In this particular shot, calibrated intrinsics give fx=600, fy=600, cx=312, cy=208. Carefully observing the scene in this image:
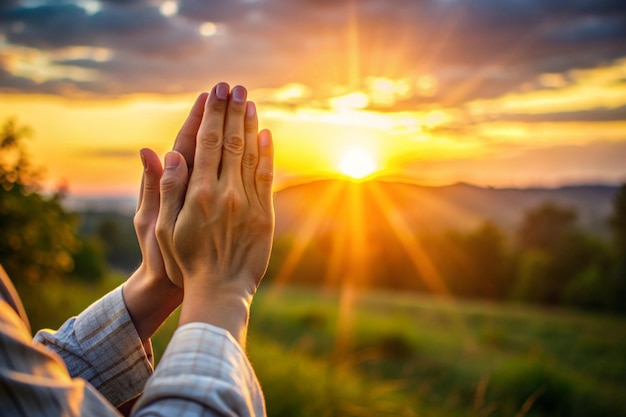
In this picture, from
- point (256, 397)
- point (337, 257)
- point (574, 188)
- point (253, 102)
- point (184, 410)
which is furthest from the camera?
point (574, 188)

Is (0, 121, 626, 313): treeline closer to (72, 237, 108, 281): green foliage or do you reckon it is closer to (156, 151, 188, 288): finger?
(72, 237, 108, 281): green foliage

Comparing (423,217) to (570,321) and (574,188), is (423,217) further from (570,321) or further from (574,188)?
(574,188)

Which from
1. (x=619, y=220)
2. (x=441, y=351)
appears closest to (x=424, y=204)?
(x=619, y=220)

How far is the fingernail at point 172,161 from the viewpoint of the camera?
1422mm

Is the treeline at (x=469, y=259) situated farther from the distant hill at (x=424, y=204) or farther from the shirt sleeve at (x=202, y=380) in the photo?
the shirt sleeve at (x=202, y=380)

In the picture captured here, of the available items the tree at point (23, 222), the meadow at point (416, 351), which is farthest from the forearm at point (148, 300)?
the tree at point (23, 222)

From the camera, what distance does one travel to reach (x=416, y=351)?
19016 millimetres

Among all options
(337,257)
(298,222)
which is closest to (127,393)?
(298,222)

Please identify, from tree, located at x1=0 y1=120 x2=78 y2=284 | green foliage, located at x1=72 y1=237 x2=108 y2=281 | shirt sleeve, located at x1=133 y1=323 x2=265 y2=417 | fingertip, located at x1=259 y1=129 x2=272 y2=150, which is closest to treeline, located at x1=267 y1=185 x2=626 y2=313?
green foliage, located at x1=72 y1=237 x2=108 y2=281

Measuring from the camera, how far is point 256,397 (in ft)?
3.76

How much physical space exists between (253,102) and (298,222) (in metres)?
29.1

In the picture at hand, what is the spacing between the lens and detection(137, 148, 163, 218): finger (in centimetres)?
157

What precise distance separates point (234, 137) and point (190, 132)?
21 centimetres

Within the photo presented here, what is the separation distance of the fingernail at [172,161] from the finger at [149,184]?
167mm
